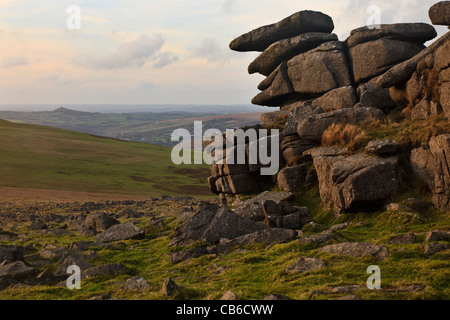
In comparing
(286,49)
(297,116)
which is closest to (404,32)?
→ (286,49)

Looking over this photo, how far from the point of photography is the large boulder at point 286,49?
51.7 m

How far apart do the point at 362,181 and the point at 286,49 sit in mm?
30561

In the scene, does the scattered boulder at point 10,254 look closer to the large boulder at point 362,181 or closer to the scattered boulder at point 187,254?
the scattered boulder at point 187,254

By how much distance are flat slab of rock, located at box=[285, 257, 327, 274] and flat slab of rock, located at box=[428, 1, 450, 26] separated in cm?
2846

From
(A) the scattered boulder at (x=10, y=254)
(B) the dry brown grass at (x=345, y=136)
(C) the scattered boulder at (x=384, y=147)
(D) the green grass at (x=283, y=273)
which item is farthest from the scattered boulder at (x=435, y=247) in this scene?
(A) the scattered boulder at (x=10, y=254)

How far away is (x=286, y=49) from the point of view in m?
52.7

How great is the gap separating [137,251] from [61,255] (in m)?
4.83

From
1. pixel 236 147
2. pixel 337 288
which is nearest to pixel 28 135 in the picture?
pixel 236 147

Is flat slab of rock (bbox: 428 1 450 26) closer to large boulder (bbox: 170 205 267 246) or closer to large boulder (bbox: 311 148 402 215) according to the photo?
large boulder (bbox: 311 148 402 215)

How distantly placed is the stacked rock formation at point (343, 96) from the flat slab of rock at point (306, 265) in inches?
383

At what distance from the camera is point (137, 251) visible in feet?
88.7

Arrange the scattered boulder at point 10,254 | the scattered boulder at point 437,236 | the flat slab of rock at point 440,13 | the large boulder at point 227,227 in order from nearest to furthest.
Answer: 1. the scattered boulder at point 437,236
2. the scattered boulder at point 10,254
3. the large boulder at point 227,227
4. the flat slab of rock at point 440,13

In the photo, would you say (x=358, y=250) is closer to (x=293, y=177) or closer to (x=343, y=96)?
(x=293, y=177)

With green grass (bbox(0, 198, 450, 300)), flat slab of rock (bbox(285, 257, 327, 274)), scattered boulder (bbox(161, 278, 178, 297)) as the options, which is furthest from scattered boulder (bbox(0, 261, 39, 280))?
flat slab of rock (bbox(285, 257, 327, 274))
